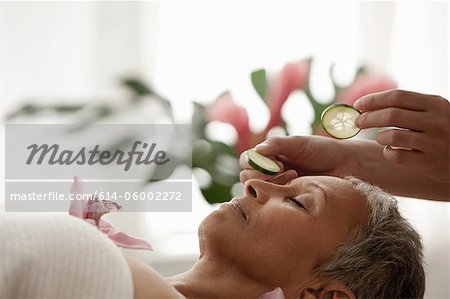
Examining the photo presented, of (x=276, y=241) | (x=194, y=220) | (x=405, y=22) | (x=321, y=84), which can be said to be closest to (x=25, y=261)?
A: (x=276, y=241)

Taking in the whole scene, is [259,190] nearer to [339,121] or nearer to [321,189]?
[321,189]

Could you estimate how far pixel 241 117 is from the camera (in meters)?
2.56

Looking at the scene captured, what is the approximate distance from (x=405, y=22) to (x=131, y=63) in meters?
1.05

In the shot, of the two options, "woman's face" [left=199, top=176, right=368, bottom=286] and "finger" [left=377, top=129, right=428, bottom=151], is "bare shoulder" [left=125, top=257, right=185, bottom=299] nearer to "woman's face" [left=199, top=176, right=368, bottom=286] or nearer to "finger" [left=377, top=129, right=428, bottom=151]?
"woman's face" [left=199, top=176, right=368, bottom=286]

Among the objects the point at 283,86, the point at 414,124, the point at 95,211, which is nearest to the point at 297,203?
the point at 414,124

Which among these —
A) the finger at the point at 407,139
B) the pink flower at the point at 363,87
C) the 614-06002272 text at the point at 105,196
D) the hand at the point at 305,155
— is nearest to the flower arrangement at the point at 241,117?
the pink flower at the point at 363,87

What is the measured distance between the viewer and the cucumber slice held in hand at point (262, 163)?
1907mm

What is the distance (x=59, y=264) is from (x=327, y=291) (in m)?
0.64

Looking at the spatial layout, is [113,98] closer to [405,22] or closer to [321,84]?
[321,84]

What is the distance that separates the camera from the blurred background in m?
2.78

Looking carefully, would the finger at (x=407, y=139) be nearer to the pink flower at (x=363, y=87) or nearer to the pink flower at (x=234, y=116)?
the pink flower at (x=234, y=116)

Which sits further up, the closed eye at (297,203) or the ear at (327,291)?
the closed eye at (297,203)

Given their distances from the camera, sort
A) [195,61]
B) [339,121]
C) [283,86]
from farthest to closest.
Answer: [195,61], [283,86], [339,121]

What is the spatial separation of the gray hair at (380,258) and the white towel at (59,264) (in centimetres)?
56
